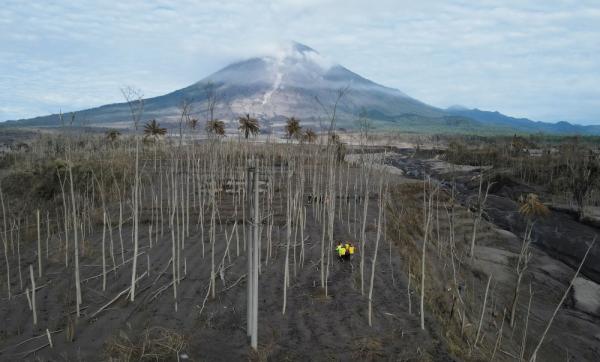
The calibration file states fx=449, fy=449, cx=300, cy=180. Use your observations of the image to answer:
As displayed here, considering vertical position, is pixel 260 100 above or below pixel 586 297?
above

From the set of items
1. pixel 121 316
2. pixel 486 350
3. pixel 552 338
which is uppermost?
pixel 121 316

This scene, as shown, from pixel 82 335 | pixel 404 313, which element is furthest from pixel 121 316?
pixel 404 313

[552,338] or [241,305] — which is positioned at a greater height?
[241,305]

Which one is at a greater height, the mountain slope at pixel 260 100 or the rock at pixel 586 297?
the mountain slope at pixel 260 100

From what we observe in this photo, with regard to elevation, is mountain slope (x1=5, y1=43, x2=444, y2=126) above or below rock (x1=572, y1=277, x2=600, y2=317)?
above

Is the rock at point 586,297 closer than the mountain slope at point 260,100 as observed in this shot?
Yes

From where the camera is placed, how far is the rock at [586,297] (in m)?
10.6

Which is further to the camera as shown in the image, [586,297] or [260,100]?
[260,100]

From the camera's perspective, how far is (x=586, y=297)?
1109cm

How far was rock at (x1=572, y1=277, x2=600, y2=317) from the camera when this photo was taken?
34.9ft

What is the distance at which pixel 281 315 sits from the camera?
6.91m

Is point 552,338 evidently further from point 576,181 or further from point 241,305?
point 576,181

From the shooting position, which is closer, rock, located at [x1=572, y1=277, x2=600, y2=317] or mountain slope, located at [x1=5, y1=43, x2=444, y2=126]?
rock, located at [x1=572, y1=277, x2=600, y2=317]

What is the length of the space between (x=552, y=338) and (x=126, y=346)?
8.10 metres
